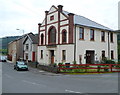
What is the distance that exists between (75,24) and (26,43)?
21.6m

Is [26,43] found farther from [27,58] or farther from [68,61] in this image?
[68,61]

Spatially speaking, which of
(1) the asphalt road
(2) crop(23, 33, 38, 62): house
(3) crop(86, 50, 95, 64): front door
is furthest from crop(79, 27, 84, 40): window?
(2) crop(23, 33, 38, 62): house

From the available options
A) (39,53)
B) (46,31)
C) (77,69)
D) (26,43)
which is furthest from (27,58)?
(77,69)

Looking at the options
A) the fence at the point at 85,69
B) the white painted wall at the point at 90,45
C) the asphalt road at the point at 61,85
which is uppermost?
the white painted wall at the point at 90,45

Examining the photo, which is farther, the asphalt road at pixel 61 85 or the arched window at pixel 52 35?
the arched window at pixel 52 35

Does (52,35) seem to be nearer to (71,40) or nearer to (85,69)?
(71,40)

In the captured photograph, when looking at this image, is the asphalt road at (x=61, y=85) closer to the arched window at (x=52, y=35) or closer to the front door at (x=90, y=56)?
the front door at (x=90, y=56)

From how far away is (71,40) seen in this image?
27172 mm

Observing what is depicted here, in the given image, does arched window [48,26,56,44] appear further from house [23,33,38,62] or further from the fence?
the fence

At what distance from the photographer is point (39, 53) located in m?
35.9

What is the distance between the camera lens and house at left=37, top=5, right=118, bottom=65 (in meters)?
27.5

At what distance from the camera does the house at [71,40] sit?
27.5 meters

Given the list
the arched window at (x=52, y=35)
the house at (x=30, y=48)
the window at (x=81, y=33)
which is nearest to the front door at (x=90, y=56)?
the window at (x=81, y=33)

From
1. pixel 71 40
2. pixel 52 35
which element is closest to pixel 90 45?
pixel 71 40
